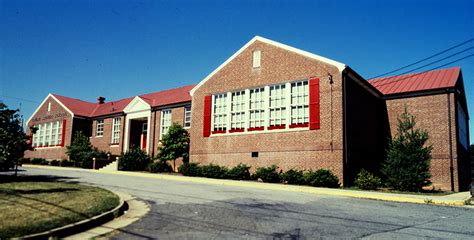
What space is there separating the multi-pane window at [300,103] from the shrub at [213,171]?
507cm

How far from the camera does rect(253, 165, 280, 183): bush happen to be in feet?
62.5

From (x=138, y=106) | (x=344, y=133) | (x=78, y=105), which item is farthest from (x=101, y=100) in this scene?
(x=344, y=133)

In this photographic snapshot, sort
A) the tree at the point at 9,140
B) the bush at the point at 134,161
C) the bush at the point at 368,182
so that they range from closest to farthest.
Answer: the tree at the point at 9,140, the bush at the point at 368,182, the bush at the point at 134,161

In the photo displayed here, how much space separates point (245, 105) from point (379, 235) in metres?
15.6

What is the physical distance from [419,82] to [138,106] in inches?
887

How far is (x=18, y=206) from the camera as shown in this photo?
8289 mm

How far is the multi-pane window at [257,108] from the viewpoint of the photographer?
21.3 metres

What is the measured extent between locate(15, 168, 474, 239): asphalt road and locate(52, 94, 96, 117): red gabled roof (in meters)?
29.1

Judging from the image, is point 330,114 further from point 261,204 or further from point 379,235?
point 379,235

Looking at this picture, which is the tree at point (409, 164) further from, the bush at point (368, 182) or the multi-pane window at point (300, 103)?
the multi-pane window at point (300, 103)

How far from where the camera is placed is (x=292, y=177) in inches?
718

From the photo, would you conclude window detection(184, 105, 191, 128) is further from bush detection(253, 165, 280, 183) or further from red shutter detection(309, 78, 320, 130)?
red shutter detection(309, 78, 320, 130)

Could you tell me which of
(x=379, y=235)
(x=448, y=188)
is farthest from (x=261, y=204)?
(x=448, y=188)

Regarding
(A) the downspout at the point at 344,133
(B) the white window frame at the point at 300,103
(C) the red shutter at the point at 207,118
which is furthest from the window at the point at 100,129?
(A) the downspout at the point at 344,133
